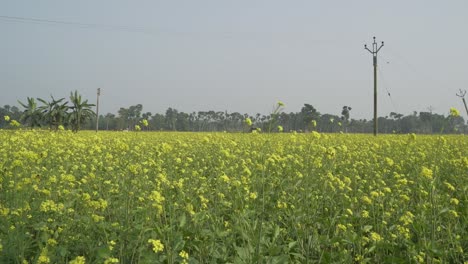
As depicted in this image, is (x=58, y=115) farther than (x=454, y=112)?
Yes

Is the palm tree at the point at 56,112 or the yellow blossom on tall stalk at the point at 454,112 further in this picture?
the palm tree at the point at 56,112

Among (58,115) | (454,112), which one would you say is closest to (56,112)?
(58,115)

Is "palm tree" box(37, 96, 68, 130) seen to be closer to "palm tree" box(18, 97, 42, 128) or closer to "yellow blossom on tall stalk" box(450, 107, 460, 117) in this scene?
"palm tree" box(18, 97, 42, 128)

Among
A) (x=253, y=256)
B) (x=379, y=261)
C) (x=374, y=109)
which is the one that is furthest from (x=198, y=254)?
(x=374, y=109)

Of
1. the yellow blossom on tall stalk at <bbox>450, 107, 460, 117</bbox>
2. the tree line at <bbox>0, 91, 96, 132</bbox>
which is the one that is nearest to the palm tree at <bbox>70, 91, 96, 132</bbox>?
the tree line at <bbox>0, 91, 96, 132</bbox>

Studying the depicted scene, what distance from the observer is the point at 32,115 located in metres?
22.8

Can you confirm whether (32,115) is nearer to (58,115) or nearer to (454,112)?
(58,115)

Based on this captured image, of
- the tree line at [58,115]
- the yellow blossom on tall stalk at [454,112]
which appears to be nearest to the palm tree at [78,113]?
the tree line at [58,115]

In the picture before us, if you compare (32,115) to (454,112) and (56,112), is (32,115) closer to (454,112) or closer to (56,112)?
(56,112)

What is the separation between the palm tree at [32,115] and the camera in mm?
22422

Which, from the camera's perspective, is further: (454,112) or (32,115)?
(32,115)

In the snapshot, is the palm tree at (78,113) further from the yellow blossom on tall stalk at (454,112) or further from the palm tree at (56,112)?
the yellow blossom on tall stalk at (454,112)

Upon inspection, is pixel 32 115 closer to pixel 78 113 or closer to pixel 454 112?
pixel 78 113

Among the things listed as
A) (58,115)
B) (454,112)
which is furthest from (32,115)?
(454,112)
